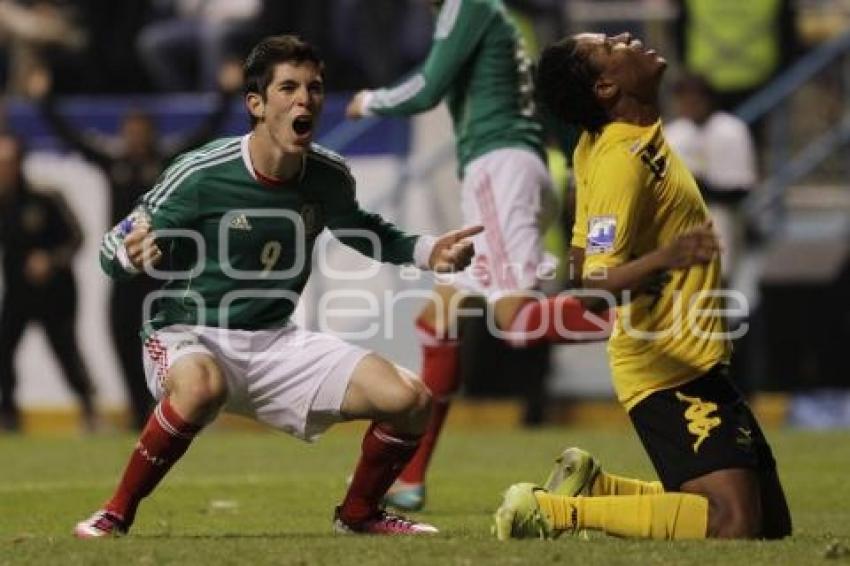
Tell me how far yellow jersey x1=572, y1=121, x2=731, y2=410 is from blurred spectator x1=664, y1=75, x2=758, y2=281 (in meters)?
7.86

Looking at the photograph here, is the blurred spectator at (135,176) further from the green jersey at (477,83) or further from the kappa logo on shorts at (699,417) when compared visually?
the kappa logo on shorts at (699,417)

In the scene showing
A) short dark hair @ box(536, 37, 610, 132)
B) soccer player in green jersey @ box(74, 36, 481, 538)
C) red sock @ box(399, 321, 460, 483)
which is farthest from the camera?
red sock @ box(399, 321, 460, 483)

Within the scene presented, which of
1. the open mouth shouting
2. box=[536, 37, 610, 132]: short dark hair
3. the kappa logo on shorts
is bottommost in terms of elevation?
the kappa logo on shorts

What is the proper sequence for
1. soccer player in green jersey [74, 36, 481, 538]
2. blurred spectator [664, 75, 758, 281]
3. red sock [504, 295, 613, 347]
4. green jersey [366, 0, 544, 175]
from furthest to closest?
blurred spectator [664, 75, 758, 281] < green jersey [366, 0, 544, 175] < red sock [504, 295, 613, 347] < soccer player in green jersey [74, 36, 481, 538]

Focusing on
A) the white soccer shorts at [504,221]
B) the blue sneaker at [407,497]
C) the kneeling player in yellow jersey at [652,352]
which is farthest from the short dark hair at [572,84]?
the blue sneaker at [407,497]

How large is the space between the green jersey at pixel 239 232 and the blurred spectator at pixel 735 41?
819 cm

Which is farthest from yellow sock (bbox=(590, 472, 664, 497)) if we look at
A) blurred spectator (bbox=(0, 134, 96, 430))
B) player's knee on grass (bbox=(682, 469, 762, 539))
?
blurred spectator (bbox=(0, 134, 96, 430))

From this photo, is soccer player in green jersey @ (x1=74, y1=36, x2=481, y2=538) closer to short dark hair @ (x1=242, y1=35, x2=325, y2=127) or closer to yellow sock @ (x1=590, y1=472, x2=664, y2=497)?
short dark hair @ (x1=242, y1=35, x2=325, y2=127)

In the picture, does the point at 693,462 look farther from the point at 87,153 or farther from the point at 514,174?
the point at 87,153

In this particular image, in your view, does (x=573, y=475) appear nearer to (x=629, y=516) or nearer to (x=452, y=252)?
(x=629, y=516)

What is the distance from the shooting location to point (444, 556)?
8.12 m

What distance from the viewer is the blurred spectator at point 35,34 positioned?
19672 mm

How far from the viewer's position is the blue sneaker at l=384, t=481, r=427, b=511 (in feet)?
36.7

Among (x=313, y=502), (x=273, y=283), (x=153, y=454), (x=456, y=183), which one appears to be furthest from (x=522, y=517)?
(x=456, y=183)
